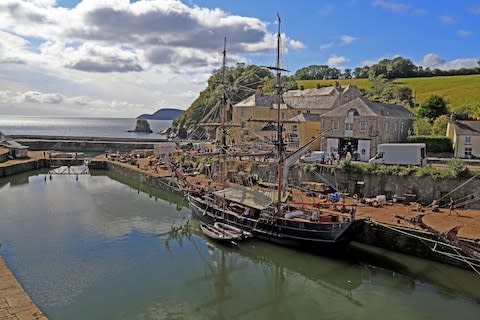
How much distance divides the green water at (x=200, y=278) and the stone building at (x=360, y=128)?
1402 centimetres

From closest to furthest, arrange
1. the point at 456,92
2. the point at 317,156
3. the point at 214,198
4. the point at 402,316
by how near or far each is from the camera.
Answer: the point at 402,316, the point at 214,198, the point at 317,156, the point at 456,92

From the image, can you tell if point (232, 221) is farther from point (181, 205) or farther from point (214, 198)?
point (181, 205)

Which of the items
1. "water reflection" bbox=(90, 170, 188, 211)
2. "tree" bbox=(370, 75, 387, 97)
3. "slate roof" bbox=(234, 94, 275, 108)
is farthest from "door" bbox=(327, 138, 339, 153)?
"tree" bbox=(370, 75, 387, 97)

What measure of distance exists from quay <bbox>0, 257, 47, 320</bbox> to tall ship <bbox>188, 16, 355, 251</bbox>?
39.9 ft

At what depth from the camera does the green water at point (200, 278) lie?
14.7 meters

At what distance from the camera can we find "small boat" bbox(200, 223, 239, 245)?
21359 mm

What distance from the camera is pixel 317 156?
31.4 metres

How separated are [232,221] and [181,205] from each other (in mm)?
9263

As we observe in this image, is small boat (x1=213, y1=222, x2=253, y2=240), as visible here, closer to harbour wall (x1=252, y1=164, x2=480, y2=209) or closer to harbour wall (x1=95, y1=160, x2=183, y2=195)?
harbour wall (x1=252, y1=164, x2=480, y2=209)

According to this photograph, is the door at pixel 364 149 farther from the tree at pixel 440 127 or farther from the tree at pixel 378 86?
the tree at pixel 378 86

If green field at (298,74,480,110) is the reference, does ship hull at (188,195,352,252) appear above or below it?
below

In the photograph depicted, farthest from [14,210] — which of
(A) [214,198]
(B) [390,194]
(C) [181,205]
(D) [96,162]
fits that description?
(B) [390,194]

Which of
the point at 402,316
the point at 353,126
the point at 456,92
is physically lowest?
the point at 402,316

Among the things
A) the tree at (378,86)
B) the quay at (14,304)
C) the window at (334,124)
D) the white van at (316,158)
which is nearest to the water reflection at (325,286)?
the quay at (14,304)
